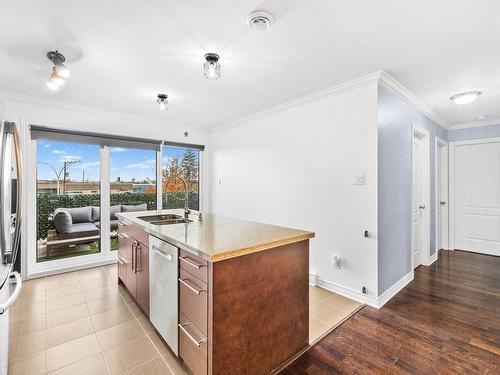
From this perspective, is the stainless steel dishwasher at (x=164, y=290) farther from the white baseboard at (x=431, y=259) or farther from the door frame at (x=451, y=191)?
the door frame at (x=451, y=191)

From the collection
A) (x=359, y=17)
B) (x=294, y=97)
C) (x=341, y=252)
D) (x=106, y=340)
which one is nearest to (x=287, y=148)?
(x=294, y=97)

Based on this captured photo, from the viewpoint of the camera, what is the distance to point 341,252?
290 cm

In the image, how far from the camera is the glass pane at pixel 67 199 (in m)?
3.55

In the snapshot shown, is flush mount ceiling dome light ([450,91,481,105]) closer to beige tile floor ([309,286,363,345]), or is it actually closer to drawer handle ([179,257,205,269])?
beige tile floor ([309,286,363,345])

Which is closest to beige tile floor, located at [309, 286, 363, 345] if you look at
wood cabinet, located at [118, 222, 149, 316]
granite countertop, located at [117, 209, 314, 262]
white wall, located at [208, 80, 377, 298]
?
white wall, located at [208, 80, 377, 298]

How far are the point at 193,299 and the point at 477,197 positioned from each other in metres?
5.33

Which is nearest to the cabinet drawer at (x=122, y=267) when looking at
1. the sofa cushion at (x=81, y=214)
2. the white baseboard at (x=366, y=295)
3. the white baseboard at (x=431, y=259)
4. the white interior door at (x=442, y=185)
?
the sofa cushion at (x=81, y=214)

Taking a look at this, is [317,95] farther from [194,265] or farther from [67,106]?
[67,106]

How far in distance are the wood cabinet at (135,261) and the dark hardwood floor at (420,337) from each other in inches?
53.4

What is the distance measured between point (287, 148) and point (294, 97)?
2.23ft

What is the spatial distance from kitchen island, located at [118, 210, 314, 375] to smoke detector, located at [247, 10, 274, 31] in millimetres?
1450

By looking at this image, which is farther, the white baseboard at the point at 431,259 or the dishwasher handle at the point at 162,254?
the white baseboard at the point at 431,259

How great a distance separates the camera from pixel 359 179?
2.72 metres

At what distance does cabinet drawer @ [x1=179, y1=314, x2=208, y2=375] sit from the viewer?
1.46 metres
